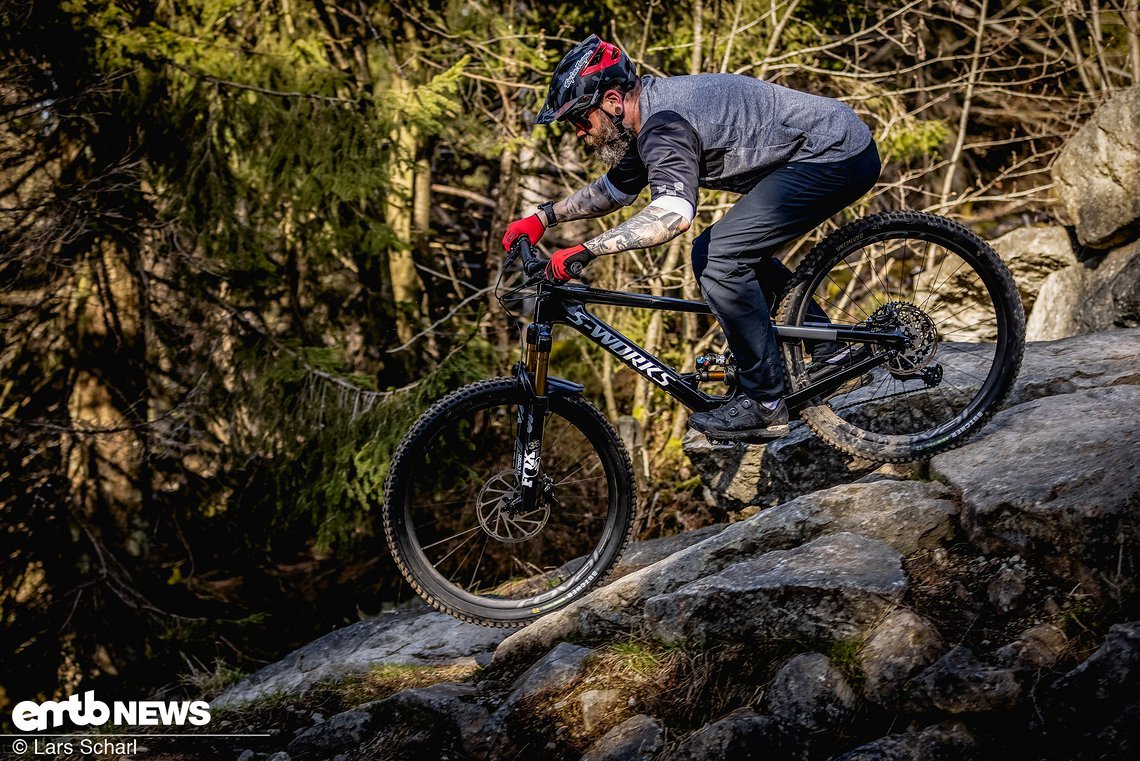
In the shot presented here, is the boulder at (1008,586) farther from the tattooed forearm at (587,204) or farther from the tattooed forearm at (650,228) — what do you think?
the tattooed forearm at (587,204)

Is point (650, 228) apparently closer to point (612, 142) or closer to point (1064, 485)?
point (612, 142)

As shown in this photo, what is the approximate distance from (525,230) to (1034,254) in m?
5.14

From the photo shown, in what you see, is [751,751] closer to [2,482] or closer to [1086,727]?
[1086,727]

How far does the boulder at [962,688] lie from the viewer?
2.54 metres

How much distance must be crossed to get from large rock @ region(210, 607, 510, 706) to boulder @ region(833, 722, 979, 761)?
195 centimetres

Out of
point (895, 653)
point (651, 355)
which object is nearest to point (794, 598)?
point (895, 653)

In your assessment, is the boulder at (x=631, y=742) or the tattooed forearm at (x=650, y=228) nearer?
the boulder at (x=631, y=742)

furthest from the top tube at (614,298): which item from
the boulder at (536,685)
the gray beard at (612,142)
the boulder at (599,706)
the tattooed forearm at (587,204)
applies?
the boulder at (599,706)

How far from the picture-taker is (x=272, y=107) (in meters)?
6.57

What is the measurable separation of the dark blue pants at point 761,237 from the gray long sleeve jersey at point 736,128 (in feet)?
0.25

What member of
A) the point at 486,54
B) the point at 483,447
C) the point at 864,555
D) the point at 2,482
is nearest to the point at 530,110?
the point at 486,54

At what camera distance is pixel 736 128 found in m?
3.60

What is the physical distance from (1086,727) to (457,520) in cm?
284

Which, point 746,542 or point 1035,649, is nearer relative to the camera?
point 1035,649
